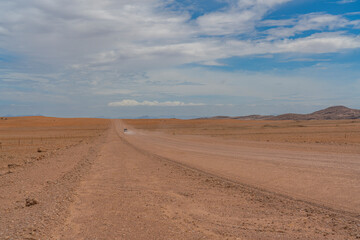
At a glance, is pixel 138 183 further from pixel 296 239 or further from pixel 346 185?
pixel 346 185

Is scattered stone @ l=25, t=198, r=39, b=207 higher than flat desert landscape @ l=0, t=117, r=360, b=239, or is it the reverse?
scattered stone @ l=25, t=198, r=39, b=207

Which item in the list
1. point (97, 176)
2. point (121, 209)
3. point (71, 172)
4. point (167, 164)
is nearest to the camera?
point (121, 209)

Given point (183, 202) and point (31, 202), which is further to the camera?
point (183, 202)

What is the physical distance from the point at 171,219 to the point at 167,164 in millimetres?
8898

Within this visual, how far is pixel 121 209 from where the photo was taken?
26.7 feet

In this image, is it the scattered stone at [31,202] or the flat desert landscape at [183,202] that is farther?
the scattered stone at [31,202]

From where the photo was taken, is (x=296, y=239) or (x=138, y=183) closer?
(x=296, y=239)

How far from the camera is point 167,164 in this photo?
1625 cm

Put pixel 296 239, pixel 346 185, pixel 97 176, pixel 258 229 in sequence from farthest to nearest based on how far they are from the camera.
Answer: pixel 97 176 < pixel 346 185 < pixel 258 229 < pixel 296 239

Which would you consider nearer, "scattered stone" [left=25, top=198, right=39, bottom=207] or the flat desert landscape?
the flat desert landscape

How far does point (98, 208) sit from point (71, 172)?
6112 mm

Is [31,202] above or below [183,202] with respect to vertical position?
above

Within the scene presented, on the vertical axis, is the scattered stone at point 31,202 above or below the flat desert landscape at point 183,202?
above

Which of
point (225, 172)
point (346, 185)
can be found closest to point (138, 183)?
point (225, 172)
